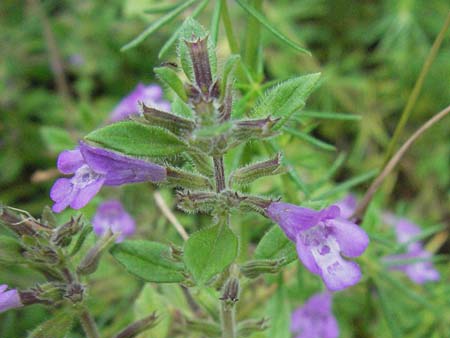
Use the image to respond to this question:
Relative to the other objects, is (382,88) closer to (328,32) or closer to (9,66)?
(328,32)

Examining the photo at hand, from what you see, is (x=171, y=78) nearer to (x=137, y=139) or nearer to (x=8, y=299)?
(x=137, y=139)

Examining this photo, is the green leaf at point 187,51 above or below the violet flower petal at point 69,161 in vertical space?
above

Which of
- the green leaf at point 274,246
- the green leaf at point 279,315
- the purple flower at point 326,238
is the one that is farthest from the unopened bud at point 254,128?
the green leaf at point 279,315

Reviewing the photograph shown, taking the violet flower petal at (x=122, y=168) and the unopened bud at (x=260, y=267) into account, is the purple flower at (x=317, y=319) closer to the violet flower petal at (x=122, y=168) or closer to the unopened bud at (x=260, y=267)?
the unopened bud at (x=260, y=267)

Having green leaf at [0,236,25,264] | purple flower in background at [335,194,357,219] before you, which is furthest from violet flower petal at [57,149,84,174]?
purple flower in background at [335,194,357,219]

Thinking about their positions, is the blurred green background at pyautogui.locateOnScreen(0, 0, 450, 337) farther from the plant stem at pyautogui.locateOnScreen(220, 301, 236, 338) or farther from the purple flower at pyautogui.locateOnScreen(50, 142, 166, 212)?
the purple flower at pyautogui.locateOnScreen(50, 142, 166, 212)

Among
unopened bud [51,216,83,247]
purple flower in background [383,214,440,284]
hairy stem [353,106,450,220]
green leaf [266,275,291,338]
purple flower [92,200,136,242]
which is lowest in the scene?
purple flower in background [383,214,440,284]
